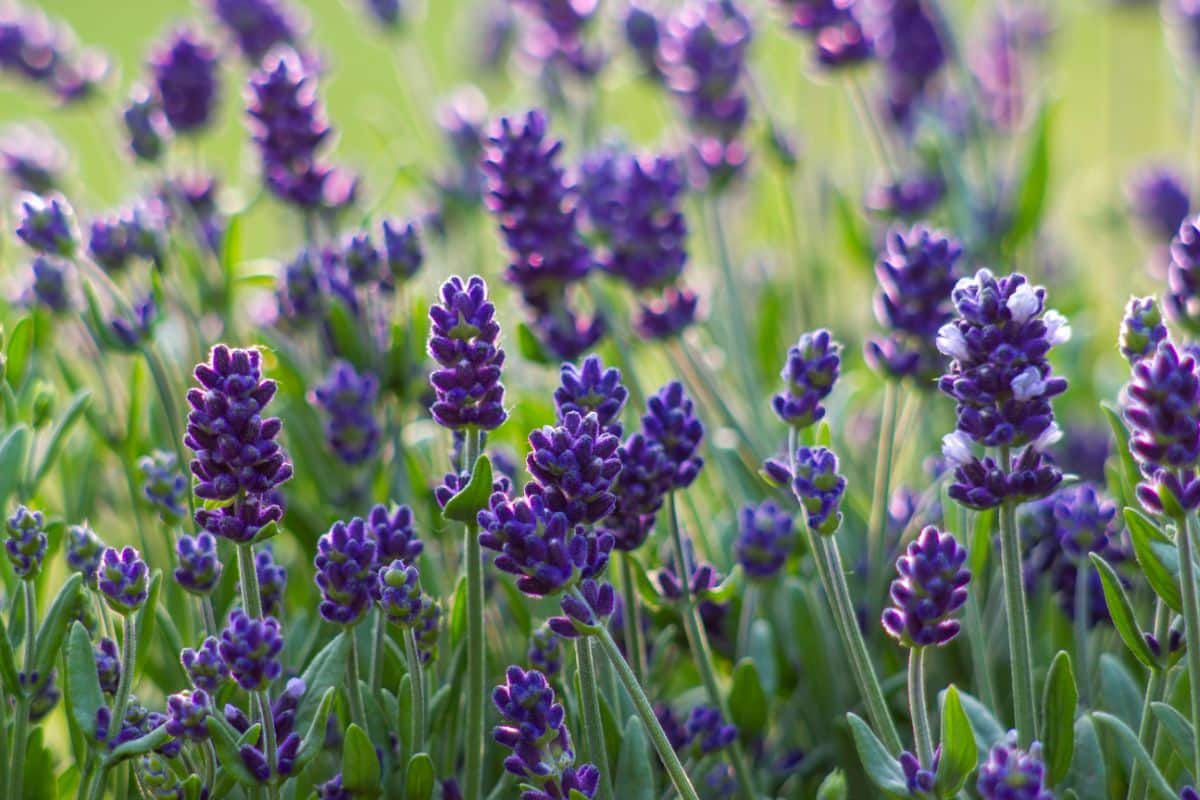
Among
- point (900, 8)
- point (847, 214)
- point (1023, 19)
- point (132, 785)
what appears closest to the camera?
point (132, 785)

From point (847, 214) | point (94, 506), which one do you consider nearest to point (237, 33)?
point (94, 506)

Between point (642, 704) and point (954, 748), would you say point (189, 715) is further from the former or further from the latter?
point (954, 748)

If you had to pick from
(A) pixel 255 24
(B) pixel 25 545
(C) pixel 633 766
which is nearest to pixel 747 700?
(C) pixel 633 766

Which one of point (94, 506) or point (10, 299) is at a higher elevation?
point (10, 299)

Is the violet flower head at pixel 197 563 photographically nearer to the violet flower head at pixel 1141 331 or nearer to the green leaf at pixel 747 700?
the green leaf at pixel 747 700

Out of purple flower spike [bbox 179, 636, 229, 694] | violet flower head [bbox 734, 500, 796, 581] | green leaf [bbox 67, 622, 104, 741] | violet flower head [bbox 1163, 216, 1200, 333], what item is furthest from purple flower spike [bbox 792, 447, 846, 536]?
green leaf [bbox 67, 622, 104, 741]

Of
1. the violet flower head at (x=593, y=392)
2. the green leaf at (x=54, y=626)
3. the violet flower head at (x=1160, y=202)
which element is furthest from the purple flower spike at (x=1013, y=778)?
the violet flower head at (x=1160, y=202)

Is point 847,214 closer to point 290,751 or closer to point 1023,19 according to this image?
point 1023,19
